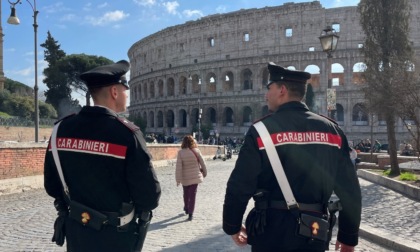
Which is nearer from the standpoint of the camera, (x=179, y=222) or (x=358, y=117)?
(x=179, y=222)

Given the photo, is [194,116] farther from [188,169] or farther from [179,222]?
[179,222]

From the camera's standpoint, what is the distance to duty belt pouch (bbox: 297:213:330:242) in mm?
2632

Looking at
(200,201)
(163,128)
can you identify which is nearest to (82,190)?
(200,201)

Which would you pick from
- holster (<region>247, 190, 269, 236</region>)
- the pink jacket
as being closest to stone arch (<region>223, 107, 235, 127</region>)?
the pink jacket

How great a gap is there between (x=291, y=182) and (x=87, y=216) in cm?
142

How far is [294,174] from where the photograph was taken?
274 centimetres

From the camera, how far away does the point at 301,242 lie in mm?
2656

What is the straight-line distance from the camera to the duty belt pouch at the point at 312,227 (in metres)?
2.63

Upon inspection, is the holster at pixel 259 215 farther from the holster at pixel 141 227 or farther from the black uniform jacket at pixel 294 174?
the holster at pixel 141 227

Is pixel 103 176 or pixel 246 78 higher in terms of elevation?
pixel 246 78

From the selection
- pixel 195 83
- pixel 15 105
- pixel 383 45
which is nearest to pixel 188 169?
pixel 383 45

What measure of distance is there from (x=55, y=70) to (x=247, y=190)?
70.5 metres

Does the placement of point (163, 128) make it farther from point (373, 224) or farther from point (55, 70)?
point (373, 224)

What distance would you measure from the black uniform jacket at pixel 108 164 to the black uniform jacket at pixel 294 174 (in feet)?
1.98
